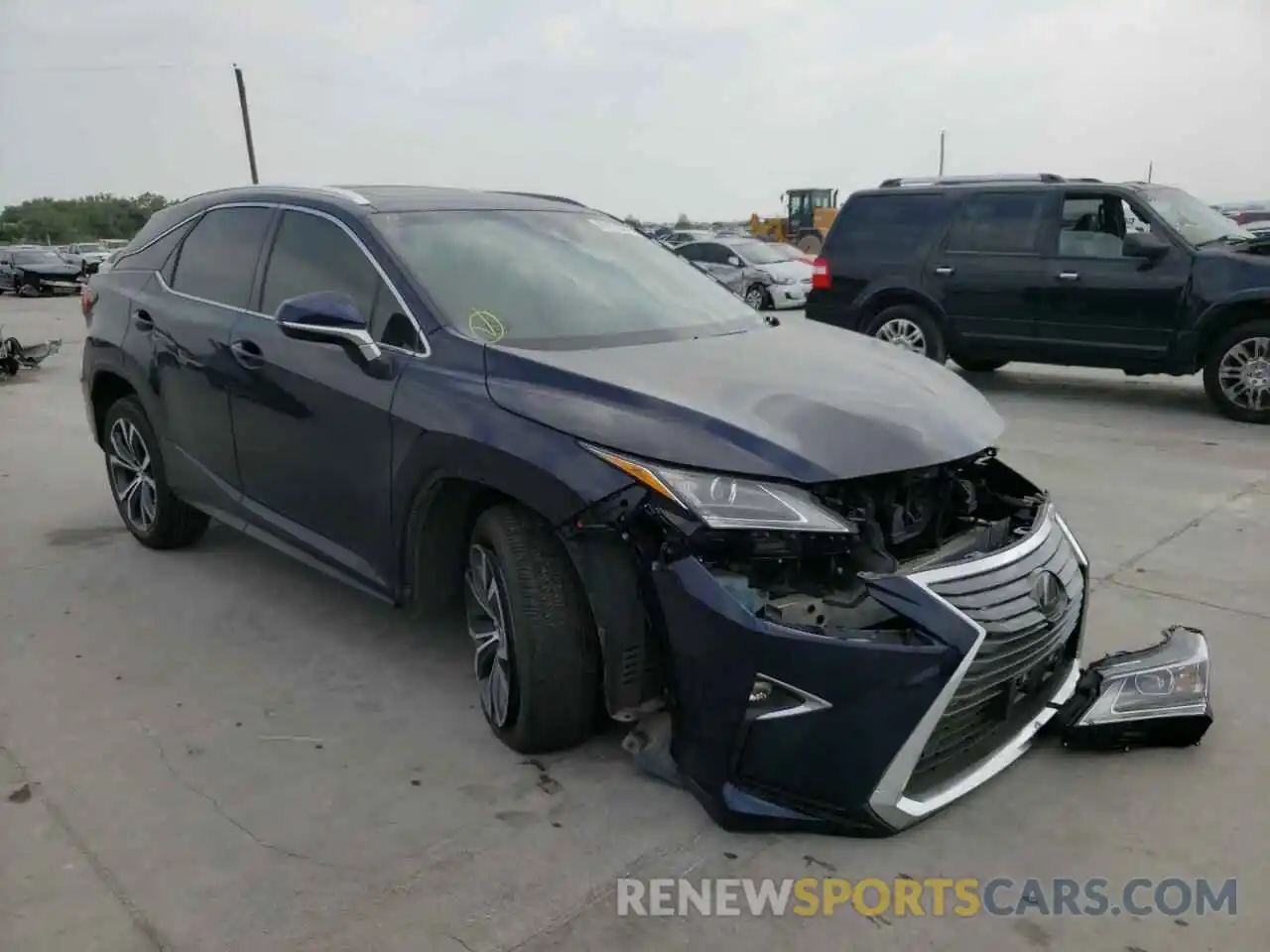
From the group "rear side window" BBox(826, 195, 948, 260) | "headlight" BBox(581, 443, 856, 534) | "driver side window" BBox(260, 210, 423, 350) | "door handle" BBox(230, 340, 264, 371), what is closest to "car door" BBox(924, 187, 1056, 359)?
"rear side window" BBox(826, 195, 948, 260)

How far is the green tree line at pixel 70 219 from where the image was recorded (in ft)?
219

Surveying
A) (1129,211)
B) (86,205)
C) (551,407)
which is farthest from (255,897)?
(86,205)

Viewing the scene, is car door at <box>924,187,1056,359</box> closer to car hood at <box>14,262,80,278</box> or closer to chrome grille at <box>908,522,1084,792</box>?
chrome grille at <box>908,522,1084,792</box>

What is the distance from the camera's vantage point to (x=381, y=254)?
11.5 ft

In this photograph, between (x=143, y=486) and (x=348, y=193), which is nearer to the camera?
(x=348, y=193)

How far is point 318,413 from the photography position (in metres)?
3.60

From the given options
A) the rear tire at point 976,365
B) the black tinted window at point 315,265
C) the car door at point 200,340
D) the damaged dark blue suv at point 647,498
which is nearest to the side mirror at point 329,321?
the damaged dark blue suv at point 647,498

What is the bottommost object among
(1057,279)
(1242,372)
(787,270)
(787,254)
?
(1242,372)

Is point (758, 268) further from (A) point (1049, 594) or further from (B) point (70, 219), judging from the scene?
(B) point (70, 219)

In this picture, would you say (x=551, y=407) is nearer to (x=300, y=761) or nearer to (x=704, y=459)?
(x=704, y=459)

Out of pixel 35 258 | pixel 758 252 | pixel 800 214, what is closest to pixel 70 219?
pixel 35 258

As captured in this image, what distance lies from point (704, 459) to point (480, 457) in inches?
28.0

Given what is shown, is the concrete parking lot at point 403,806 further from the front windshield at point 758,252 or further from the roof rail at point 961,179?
the front windshield at point 758,252
